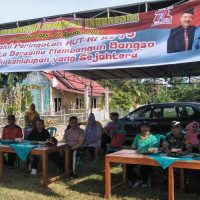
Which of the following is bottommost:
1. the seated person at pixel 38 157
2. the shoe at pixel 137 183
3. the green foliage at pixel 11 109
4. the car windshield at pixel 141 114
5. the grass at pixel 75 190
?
the grass at pixel 75 190

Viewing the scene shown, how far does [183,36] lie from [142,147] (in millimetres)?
1959

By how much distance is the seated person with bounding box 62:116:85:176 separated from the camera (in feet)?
18.1

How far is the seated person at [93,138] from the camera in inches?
270

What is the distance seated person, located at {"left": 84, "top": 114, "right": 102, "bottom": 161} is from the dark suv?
2.08 meters

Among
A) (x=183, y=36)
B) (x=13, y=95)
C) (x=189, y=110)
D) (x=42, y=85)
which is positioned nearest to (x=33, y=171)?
(x=183, y=36)

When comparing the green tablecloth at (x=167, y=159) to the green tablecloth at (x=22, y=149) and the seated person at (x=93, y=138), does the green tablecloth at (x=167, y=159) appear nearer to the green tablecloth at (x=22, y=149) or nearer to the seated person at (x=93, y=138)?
the green tablecloth at (x=22, y=149)

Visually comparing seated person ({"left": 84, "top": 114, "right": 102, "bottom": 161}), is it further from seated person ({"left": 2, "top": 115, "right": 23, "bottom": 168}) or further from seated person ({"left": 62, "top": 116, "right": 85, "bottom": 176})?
seated person ({"left": 2, "top": 115, "right": 23, "bottom": 168})

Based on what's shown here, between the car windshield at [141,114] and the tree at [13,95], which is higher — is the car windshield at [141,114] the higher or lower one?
the lower one

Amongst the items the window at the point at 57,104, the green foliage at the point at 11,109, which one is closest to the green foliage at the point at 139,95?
the window at the point at 57,104

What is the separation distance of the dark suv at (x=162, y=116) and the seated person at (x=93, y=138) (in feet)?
6.83

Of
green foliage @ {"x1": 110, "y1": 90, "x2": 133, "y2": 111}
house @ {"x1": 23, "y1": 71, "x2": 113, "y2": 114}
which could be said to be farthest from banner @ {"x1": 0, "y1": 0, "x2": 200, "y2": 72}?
green foliage @ {"x1": 110, "y1": 90, "x2": 133, "y2": 111}

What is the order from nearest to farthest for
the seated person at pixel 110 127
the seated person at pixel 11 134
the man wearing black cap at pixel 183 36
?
the man wearing black cap at pixel 183 36, the seated person at pixel 11 134, the seated person at pixel 110 127

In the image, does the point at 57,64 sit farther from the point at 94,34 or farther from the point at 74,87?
the point at 74,87

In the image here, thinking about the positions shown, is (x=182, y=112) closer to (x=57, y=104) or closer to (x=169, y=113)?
(x=169, y=113)
